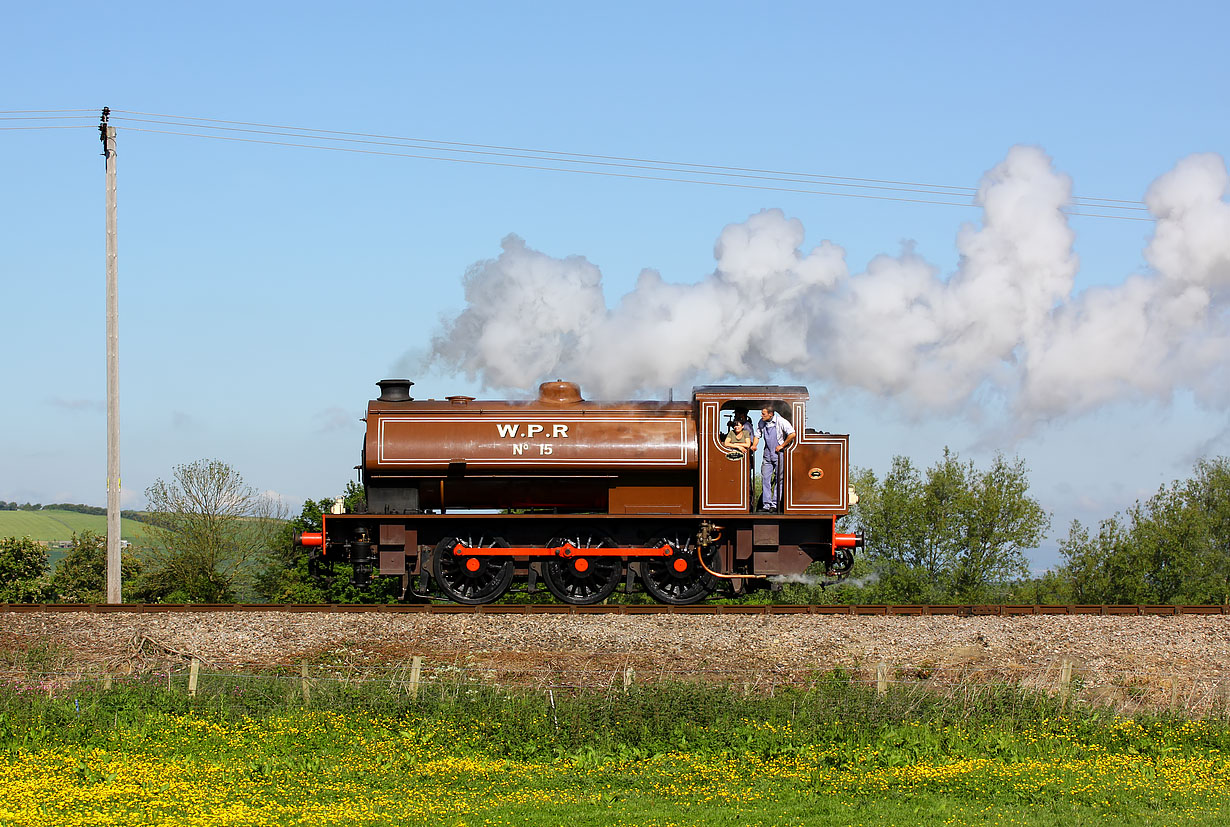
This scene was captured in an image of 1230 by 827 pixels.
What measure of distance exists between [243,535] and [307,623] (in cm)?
2341

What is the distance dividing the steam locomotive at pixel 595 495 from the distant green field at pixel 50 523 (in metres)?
97.3

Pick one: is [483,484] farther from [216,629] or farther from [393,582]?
[393,582]

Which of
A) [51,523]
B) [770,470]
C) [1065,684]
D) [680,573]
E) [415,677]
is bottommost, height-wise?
[51,523]

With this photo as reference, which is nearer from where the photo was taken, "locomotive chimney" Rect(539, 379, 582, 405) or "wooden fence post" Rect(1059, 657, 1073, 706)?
"wooden fence post" Rect(1059, 657, 1073, 706)

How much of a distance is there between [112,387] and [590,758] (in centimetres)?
1412

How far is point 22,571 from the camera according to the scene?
41.3m

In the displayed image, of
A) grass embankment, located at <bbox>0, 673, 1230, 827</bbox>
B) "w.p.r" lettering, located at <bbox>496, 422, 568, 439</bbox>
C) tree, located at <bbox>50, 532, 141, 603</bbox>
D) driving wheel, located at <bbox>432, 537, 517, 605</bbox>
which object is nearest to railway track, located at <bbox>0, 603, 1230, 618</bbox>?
driving wheel, located at <bbox>432, 537, 517, 605</bbox>

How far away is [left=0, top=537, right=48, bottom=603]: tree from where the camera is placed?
3866 centimetres

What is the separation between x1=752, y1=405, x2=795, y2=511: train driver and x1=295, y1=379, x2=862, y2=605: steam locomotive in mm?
155

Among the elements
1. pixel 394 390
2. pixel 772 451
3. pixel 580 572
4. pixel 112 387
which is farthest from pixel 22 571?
pixel 772 451

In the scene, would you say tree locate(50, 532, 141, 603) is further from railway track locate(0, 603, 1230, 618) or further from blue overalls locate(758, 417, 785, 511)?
blue overalls locate(758, 417, 785, 511)

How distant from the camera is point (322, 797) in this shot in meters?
11.6

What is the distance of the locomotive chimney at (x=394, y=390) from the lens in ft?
68.5

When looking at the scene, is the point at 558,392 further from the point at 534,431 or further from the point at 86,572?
the point at 86,572
